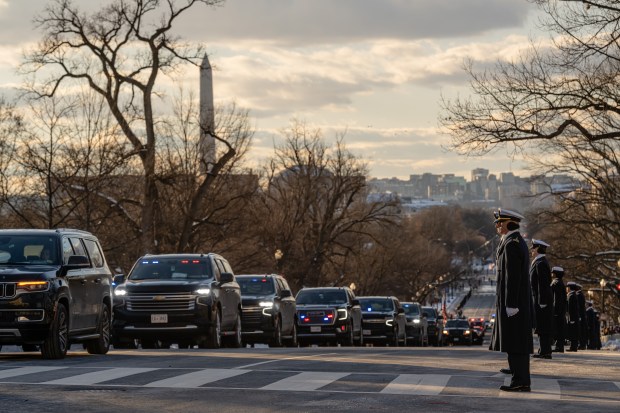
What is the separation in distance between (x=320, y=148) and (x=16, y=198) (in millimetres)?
32023

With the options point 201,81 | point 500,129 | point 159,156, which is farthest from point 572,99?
point 201,81

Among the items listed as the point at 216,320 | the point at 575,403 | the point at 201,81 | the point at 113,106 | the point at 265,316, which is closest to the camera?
the point at 575,403

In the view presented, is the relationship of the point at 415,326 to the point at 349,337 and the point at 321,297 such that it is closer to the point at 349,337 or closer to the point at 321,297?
the point at 321,297

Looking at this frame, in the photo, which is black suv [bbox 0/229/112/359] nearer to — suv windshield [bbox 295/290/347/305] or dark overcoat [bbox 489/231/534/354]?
dark overcoat [bbox 489/231/534/354]

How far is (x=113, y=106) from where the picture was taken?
5200cm

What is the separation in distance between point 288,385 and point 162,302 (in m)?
11.7

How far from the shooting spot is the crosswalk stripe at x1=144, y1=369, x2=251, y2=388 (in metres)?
14.3

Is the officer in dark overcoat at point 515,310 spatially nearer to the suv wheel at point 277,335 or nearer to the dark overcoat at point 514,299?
the dark overcoat at point 514,299

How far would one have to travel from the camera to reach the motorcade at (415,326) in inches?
1955

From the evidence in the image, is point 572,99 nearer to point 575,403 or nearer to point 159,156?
point 575,403

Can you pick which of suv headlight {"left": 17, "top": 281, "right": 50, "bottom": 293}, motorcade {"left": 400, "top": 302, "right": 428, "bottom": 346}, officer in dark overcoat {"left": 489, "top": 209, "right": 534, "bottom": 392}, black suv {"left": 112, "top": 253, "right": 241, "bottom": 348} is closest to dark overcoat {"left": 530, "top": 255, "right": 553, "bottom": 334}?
black suv {"left": 112, "top": 253, "right": 241, "bottom": 348}

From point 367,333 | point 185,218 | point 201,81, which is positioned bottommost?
point 367,333

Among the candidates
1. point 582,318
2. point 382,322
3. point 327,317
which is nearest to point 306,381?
point 582,318

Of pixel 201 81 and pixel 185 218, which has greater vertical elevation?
pixel 201 81
